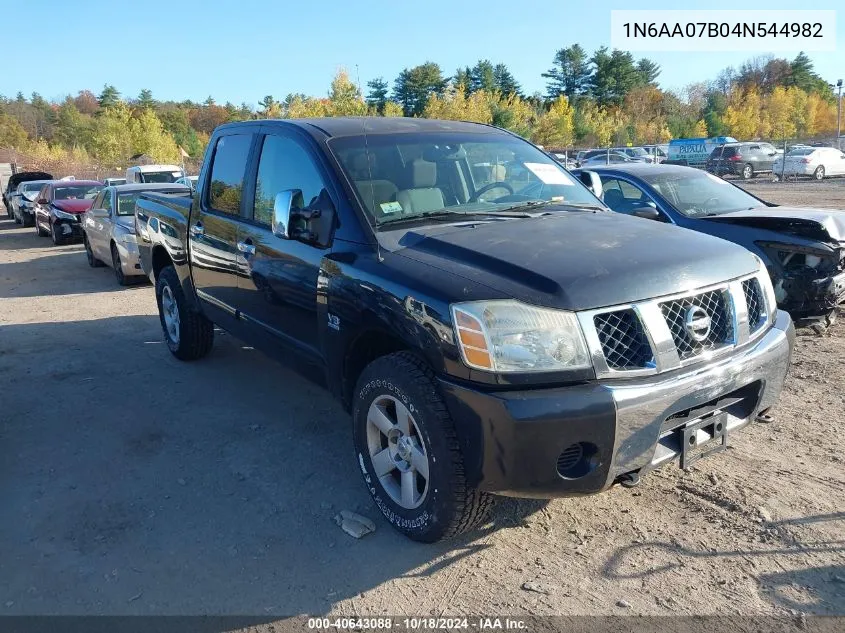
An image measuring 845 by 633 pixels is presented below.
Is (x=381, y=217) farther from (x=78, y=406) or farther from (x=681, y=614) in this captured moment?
(x=78, y=406)

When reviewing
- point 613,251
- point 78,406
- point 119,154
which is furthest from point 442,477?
point 119,154

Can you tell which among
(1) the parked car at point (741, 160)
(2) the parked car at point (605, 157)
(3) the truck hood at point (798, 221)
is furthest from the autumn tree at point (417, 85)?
(3) the truck hood at point (798, 221)

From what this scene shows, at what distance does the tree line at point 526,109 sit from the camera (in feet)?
164

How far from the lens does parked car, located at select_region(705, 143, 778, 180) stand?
3003 cm

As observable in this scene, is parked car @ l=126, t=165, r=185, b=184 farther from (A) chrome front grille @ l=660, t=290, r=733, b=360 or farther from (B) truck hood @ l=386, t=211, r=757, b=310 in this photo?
(A) chrome front grille @ l=660, t=290, r=733, b=360

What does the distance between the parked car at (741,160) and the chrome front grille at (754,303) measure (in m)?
29.4

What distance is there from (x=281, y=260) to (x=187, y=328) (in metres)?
2.41

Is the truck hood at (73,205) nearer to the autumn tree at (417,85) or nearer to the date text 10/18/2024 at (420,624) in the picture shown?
the date text 10/18/2024 at (420,624)

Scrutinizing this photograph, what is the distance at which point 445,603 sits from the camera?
277 cm

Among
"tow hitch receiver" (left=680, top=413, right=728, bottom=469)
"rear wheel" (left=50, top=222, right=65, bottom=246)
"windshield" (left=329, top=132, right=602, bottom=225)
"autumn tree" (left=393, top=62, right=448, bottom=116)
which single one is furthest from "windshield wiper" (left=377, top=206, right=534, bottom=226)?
"autumn tree" (left=393, top=62, right=448, bottom=116)

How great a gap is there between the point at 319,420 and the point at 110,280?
814cm

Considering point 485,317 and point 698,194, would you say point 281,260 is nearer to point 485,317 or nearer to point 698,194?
point 485,317

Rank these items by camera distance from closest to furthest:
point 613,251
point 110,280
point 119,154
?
point 613,251 → point 110,280 → point 119,154

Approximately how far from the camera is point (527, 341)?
2643mm
